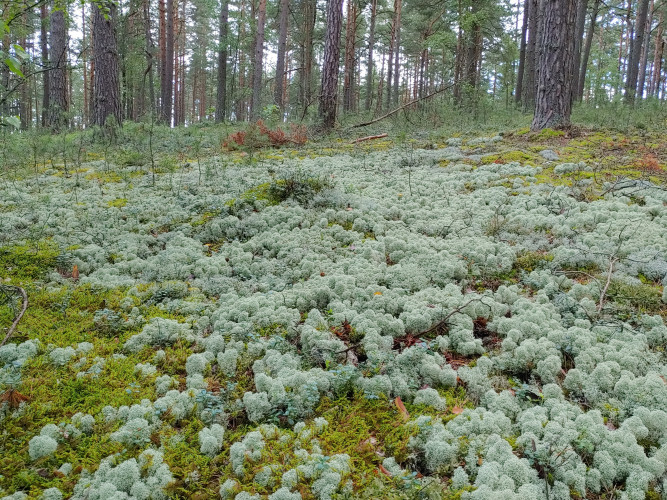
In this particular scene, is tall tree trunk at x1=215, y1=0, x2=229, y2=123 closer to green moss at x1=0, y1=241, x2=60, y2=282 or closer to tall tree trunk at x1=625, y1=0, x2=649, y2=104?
green moss at x1=0, y1=241, x2=60, y2=282

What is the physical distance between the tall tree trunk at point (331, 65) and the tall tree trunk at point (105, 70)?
556 cm

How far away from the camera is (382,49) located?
112 ft

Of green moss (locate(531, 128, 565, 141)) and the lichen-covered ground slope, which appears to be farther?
green moss (locate(531, 128, 565, 141))

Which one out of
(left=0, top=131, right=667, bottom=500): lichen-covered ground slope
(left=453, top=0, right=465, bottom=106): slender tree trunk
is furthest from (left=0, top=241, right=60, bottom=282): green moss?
(left=453, top=0, right=465, bottom=106): slender tree trunk

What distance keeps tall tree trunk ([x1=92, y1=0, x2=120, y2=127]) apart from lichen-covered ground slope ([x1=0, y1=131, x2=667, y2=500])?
545cm

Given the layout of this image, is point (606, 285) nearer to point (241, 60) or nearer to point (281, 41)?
point (281, 41)

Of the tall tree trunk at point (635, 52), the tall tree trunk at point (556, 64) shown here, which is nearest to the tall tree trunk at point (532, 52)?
the tall tree trunk at point (635, 52)

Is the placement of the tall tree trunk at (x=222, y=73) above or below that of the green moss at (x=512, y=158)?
above

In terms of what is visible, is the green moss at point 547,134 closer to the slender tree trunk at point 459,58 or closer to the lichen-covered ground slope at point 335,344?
the lichen-covered ground slope at point 335,344

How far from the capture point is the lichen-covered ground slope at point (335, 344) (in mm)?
2252

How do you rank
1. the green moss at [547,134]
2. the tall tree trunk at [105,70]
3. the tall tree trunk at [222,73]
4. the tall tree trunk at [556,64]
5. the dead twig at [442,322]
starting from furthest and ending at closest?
the tall tree trunk at [222,73] → the tall tree trunk at [105,70] → the green moss at [547,134] → the tall tree trunk at [556,64] → the dead twig at [442,322]

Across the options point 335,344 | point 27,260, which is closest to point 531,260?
point 335,344

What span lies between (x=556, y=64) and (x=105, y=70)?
10.9m

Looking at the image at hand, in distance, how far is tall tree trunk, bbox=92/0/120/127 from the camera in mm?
10336
